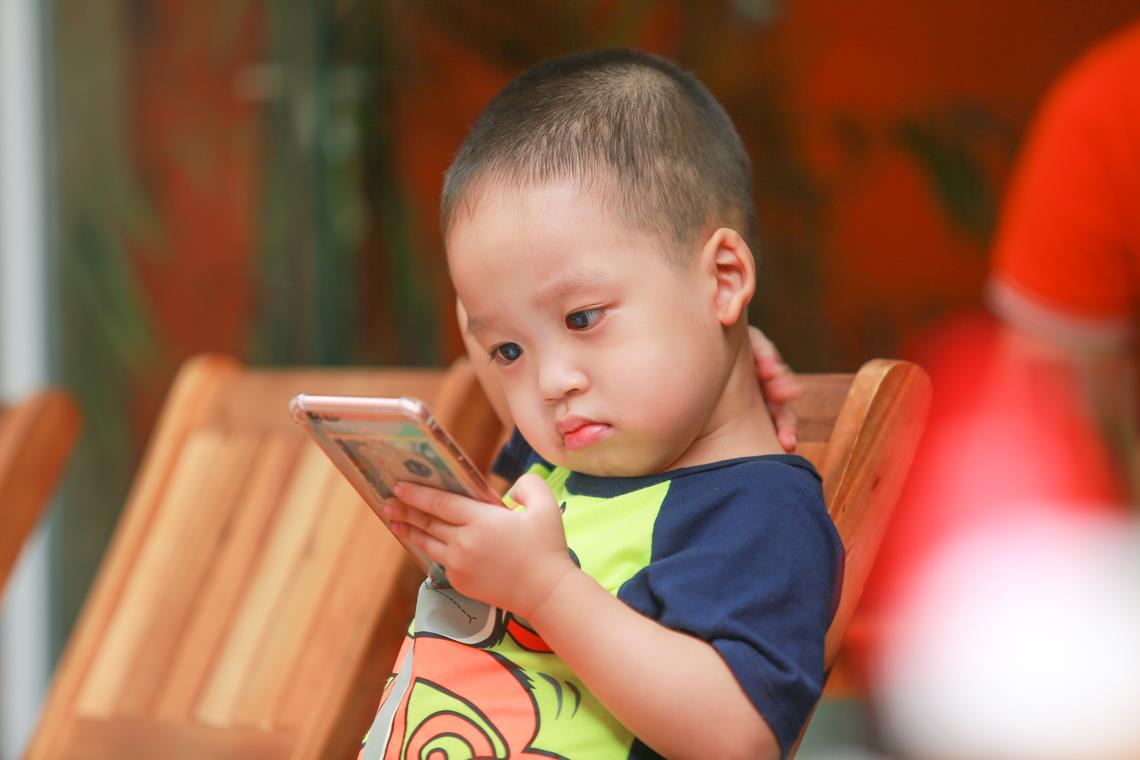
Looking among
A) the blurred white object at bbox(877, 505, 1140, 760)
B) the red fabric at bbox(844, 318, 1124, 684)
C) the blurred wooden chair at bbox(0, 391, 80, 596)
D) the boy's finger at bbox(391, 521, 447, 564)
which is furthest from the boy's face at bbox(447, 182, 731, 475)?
the blurred white object at bbox(877, 505, 1140, 760)

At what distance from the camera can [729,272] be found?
882 mm

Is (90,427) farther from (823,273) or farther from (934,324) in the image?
(934,324)

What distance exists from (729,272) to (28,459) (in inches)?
41.1

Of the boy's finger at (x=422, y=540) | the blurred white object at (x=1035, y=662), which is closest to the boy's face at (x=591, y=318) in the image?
the boy's finger at (x=422, y=540)

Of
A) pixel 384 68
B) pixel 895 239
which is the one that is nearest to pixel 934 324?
pixel 895 239

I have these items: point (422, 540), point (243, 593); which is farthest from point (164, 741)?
point (422, 540)

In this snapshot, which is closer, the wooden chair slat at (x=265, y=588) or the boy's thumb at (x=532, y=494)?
the boy's thumb at (x=532, y=494)

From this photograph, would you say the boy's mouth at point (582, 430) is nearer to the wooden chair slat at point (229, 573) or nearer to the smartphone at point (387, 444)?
the smartphone at point (387, 444)

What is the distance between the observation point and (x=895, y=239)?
312 cm

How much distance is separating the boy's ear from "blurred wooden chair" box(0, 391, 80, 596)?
1033 mm

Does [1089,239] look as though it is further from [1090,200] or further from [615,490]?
[615,490]

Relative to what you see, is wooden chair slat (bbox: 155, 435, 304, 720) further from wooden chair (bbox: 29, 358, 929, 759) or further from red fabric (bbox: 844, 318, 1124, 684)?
red fabric (bbox: 844, 318, 1124, 684)

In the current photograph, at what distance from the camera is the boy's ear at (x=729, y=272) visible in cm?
87

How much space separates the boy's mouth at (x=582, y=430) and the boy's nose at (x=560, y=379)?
17 millimetres
